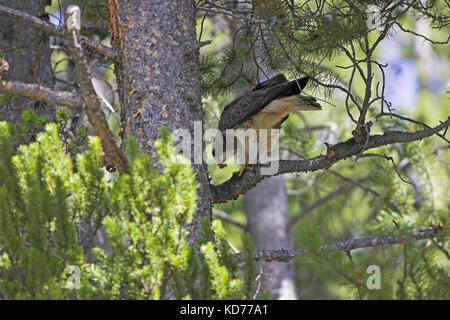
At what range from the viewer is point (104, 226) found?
279cm

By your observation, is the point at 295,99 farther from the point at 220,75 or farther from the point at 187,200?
the point at 187,200

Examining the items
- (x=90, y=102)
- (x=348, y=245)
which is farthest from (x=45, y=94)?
(x=348, y=245)

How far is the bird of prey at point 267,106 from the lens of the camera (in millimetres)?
4590

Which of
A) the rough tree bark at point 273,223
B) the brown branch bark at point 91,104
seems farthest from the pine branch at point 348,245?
the rough tree bark at point 273,223

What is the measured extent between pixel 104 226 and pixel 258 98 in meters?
2.46

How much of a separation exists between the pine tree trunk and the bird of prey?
31.8 inches

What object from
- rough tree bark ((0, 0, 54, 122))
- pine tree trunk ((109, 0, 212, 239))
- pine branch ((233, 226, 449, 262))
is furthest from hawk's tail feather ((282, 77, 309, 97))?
rough tree bark ((0, 0, 54, 122))

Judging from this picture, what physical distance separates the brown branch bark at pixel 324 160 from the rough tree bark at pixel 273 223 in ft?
20.1

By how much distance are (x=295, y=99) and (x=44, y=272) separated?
2.62m

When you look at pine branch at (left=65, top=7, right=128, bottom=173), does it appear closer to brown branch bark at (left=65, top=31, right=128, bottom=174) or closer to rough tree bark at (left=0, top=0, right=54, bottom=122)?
brown branch bark at (left=65, top=31, right=128, bottom=174)

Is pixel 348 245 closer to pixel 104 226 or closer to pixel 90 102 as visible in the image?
pixel 104 226

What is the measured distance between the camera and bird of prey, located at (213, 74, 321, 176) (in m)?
4.59
